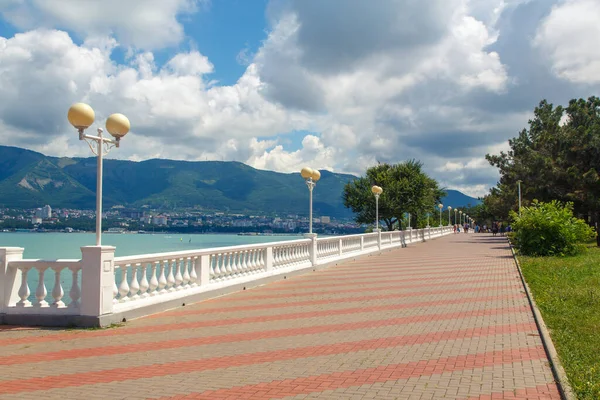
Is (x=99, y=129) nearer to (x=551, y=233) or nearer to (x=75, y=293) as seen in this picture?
(x=75, y=293)

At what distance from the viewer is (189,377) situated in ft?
19.7

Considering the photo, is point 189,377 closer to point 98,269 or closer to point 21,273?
point 98,269

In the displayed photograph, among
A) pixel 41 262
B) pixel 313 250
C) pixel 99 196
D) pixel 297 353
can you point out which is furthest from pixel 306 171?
pixel 297 353

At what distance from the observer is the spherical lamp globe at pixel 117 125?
10.0 metres

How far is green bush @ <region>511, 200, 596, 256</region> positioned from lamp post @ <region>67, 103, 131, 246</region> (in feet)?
67.1

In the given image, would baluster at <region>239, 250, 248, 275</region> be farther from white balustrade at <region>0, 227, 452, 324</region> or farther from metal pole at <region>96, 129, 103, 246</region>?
metal pole at <region>96, 129, 103, 246</region>

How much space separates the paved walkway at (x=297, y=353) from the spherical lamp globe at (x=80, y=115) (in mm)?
3576

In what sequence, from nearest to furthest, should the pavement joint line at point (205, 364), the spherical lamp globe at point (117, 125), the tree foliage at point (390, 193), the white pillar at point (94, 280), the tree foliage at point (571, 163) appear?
Answer: 1. the pavement joint line at point (205, 364)
2. the white pillar at point (94, 280)
3. the spherical lamp globe at point (117, 125)
4. the tree foliage at point (571, 163)
5. the tree foliage at point (390, 193)

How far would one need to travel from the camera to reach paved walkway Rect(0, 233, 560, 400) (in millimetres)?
5566

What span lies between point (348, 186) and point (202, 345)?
39.0 metres

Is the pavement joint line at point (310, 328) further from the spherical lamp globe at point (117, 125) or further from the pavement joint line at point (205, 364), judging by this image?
the spherical lamp globe at point (117, 125)

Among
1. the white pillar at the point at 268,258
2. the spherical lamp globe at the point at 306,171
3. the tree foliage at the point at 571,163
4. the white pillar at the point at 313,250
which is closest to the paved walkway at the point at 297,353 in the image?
the white pillar at the point at 268,258

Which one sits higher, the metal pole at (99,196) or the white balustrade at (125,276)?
the metal pole at (99,196)

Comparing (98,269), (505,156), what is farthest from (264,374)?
(505,156)
